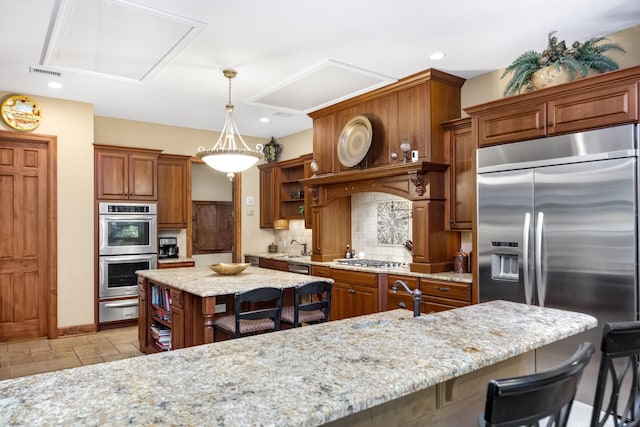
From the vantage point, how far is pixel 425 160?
4.27 meters

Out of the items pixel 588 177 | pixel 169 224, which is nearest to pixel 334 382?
pixel 588 177

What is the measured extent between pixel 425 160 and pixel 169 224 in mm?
3940

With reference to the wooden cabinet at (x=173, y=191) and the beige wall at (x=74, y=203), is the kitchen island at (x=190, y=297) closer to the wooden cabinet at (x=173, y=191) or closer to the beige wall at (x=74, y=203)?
the beige wall at (x=74, y=203)

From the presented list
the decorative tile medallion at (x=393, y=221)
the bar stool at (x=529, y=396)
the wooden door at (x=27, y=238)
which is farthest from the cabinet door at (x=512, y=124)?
the wooden door at (x=27, y=238)

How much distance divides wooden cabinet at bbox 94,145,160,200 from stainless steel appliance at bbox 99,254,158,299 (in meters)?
0.80

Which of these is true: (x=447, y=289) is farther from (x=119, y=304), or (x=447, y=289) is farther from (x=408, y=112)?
(x=119, y=304)

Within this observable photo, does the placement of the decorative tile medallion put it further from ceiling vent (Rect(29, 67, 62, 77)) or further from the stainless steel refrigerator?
ceiling vent (Rect(29, 67, 62, 77))

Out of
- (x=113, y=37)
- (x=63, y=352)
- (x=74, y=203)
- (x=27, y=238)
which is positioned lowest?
(x=63, y=352)

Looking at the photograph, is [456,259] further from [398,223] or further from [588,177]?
[588,177]

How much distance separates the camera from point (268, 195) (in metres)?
7.27

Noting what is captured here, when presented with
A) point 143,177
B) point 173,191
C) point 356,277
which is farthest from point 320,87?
point 173,191

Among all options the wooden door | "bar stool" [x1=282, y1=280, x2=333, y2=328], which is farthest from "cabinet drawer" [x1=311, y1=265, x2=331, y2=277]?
the wooden door

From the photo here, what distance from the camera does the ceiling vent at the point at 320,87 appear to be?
404cm

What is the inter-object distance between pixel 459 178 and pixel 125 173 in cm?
425
